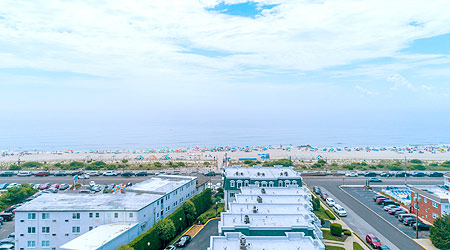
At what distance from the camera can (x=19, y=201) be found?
48.7 m

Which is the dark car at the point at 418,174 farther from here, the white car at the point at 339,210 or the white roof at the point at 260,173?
the white roof at the point at 260,173

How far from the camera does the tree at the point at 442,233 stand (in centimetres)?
3200

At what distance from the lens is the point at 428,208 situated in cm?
4084

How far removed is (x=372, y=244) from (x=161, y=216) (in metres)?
25.8

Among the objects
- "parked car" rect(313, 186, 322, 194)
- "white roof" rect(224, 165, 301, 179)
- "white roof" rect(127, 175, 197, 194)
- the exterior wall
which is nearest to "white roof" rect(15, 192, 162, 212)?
"white roof" rect(127, 175, 197, 194)

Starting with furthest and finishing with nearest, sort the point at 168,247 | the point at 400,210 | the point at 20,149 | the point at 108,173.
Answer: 1. the point at 20,149
2. the point at 108,173
3. the point at 400,210
4. the point at 168,247

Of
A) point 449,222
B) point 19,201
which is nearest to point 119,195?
point 19,201

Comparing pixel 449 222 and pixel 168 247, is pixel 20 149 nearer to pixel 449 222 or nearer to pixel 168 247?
pixel 168 247

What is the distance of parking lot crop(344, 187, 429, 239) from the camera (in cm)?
3756

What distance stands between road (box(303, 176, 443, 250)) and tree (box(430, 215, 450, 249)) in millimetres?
1849

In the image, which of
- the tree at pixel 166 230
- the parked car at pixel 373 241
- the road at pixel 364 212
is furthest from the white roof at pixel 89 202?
the road at pixel 364 212

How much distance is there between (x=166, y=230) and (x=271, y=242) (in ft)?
47.1

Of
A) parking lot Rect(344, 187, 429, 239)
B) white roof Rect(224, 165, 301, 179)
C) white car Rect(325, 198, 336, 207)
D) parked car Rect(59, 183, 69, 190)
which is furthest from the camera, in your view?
parked car Rect(59, 183, 69, 190)

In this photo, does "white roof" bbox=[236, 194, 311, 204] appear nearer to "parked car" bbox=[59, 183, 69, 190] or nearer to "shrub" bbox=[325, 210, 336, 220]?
"shrub" bbox=[325, 210, 336, 220]
